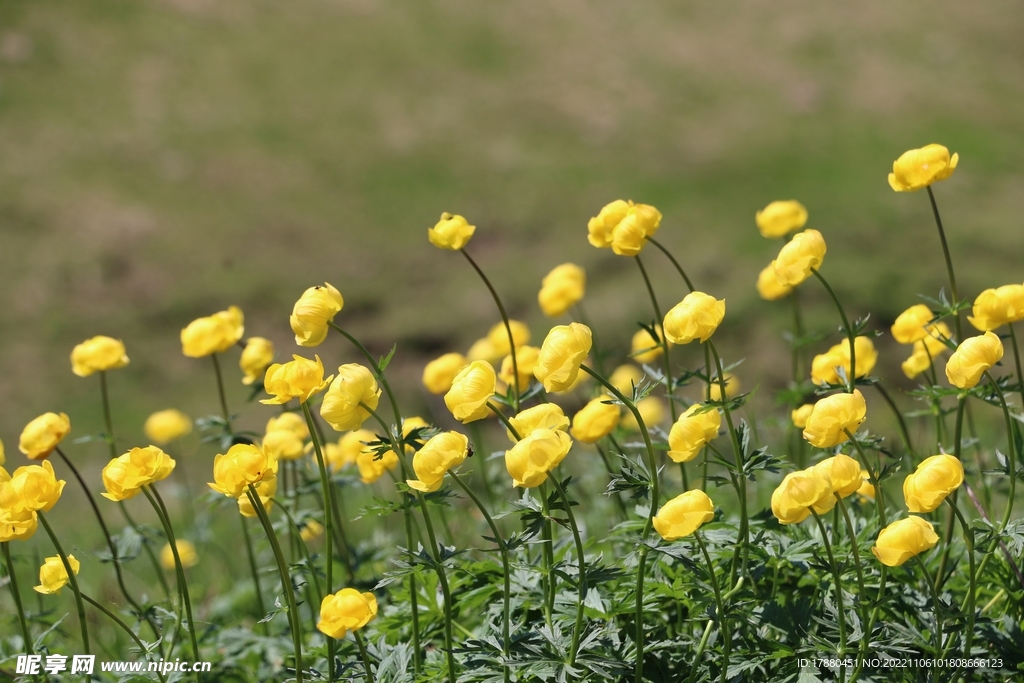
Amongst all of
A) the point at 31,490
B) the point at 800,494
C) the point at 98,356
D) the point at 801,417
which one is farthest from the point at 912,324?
the point at 98,356

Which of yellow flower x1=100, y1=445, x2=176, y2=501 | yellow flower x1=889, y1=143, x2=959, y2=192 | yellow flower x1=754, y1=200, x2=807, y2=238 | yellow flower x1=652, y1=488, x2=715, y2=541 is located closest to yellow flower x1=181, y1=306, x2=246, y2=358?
yellow flower x1=100, y1=445, x2=176, y2=501

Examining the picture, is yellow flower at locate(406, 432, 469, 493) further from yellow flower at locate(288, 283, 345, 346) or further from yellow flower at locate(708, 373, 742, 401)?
yellow flower at locate(708, 373, 742, 401)

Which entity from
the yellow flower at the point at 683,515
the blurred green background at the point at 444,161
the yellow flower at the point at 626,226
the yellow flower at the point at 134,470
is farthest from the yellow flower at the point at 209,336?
the blurred green background at the point at 444,161

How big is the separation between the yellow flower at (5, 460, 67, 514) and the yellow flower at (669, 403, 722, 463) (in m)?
0.84

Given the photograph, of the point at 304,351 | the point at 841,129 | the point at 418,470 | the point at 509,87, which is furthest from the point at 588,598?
the point at 509,87

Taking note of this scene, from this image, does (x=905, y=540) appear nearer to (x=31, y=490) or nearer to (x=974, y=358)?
(x=974, y=358)

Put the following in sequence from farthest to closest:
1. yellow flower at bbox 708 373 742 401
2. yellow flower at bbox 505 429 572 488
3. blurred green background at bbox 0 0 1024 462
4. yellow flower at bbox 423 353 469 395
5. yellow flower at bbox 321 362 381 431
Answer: blurred green background at bbox 0 0 1024 462 → yellow flower at bbox 423 353 469 395 → yellow flower at bbox 708 373 742 401 → yellow flower at bbox 321 362 381 431 → yellow flower at bbox 505 429 572 488

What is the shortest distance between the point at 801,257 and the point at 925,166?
0.30 m

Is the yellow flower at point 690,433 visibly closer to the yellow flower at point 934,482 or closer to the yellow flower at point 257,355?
the yellow flower at point 934,482

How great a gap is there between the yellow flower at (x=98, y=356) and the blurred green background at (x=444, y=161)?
295 centimetres

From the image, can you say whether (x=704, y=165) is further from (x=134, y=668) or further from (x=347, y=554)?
(x=134, y=668)

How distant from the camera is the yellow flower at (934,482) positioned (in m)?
1.10

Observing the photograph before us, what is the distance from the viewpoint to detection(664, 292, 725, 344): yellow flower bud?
1228 mm

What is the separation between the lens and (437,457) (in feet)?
3.69
